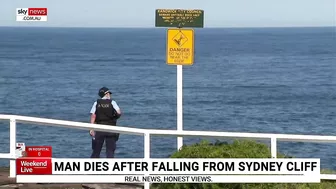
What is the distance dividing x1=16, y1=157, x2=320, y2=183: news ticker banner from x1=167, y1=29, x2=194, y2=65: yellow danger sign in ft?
9.03

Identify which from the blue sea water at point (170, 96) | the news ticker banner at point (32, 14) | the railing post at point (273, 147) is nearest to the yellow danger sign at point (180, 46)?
the news ticker banner at point (32, 14)

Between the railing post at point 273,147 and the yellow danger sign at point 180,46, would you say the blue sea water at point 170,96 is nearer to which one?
the yellow danger sign at point 180,46

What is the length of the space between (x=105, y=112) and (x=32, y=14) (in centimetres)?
219

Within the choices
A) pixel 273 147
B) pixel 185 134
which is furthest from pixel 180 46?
pixel 273 147

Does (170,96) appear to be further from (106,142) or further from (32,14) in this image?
(32,14)

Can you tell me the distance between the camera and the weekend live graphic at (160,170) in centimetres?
999

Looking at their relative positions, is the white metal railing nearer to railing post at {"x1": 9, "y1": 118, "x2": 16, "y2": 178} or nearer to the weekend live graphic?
railing post at {"x1": 9, "y1": 118, "x2": 16, "y2": 178}

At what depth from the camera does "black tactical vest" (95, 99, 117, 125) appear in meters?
14.0

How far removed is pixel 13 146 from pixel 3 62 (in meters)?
123

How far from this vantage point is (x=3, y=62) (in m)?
132

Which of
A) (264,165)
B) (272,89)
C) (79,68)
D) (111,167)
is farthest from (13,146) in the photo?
(79,68)

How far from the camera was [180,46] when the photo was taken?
12977 millimetres

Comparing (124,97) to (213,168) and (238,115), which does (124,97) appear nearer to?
(238,115)

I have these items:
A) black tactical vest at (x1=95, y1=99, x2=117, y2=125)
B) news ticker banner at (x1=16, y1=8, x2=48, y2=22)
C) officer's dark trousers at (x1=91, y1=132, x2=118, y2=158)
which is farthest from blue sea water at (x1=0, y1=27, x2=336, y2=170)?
news ticker banner at (x1=16, y1=8, x2=48, y2=22)
